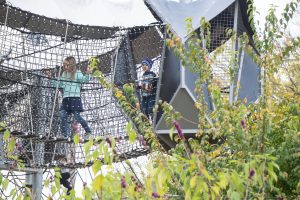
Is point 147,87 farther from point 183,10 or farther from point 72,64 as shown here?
point 183,10

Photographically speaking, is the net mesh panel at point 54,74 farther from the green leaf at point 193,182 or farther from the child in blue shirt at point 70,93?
the green leaf at point 193,182

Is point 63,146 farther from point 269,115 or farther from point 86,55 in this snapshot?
point 269,115

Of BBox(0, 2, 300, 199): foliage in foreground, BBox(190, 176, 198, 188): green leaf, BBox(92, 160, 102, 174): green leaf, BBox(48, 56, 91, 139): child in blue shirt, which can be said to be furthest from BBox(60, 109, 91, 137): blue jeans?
BBox(190, 176, 198, 188): green leaf

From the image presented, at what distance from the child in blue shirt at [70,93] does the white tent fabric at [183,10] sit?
168cm

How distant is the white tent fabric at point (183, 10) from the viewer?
7969 millimetres

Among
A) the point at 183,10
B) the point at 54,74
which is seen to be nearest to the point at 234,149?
the point at 54,74

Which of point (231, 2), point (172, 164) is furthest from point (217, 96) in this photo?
point (231, 2)

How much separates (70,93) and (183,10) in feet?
7.77

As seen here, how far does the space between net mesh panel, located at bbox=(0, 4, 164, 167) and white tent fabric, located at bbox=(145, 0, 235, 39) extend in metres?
0.66

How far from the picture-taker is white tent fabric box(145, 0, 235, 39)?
7969 millimetres

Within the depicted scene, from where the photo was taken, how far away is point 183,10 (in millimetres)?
8312

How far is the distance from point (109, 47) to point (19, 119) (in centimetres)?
126

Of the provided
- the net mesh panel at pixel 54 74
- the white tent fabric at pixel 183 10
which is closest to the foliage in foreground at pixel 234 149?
the net mesh panel at pixel 54 74

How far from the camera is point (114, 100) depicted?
21.2 ft
